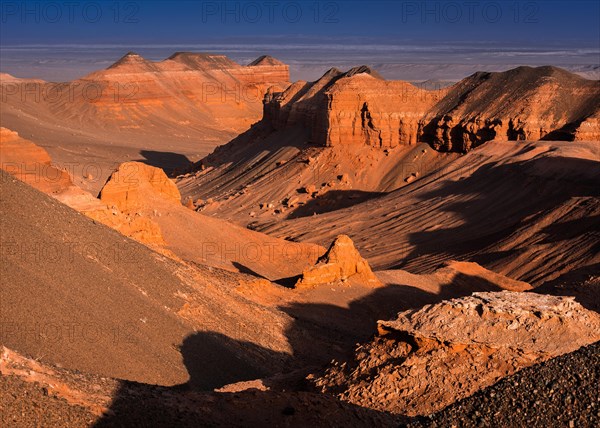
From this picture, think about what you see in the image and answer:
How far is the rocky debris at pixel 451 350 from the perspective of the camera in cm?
1012

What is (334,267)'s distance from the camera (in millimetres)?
21844

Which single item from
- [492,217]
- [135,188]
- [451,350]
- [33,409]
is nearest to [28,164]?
[135,188]

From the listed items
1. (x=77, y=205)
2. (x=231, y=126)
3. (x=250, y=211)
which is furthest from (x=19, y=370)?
(x=231, y=126)

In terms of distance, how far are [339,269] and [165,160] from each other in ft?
163

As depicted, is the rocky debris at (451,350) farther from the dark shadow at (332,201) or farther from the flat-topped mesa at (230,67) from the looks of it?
the flat-topped mesa at (230,67)

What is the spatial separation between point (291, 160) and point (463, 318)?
37.7 metres

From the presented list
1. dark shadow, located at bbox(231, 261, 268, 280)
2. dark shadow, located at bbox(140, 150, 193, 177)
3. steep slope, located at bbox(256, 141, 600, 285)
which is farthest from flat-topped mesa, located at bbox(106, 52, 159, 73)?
dark shadow, located at bbox(231, 261, 268, 280)

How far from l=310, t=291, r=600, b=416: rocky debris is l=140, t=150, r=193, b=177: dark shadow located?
5512cm

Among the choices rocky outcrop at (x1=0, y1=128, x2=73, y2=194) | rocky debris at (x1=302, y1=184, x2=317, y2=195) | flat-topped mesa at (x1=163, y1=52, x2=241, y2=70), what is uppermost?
rocky outcrop at (x1=0, y1=128, x2=73, y2=194)

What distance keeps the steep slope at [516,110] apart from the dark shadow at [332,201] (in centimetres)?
502

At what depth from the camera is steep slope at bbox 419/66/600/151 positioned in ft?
132


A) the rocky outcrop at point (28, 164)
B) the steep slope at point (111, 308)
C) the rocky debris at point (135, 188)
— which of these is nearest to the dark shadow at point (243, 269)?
the rocky debris at point (135, 188)

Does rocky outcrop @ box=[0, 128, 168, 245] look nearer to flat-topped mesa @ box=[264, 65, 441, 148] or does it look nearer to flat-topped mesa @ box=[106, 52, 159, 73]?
flat-topped mesa @ box=[264, 65, 441, 148]

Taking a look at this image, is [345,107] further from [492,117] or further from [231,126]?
[231,126]
